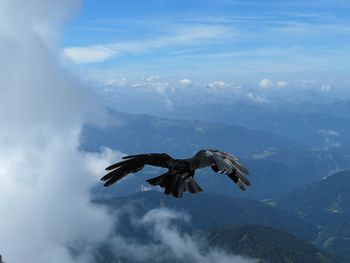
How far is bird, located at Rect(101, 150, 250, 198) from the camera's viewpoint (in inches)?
312

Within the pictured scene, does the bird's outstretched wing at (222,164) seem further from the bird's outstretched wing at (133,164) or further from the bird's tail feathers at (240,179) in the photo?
the bird's outstretched wing at (133,164)

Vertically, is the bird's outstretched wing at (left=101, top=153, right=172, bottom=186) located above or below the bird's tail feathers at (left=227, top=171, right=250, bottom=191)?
above

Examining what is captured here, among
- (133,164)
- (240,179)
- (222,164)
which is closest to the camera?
(222,164)

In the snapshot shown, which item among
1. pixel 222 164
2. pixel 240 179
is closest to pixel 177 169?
pixel 222 164

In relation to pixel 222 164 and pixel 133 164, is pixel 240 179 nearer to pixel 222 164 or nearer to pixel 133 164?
pixel 222 164

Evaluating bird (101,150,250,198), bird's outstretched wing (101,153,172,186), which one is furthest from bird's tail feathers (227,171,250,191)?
bird's outstretched wing (101,153,172,186)

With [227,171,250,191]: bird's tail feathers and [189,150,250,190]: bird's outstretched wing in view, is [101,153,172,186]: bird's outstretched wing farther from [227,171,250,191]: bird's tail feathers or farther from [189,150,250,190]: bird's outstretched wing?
[227,171,250,191]: bird's tail feathers

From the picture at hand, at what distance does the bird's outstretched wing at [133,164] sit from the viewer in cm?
812

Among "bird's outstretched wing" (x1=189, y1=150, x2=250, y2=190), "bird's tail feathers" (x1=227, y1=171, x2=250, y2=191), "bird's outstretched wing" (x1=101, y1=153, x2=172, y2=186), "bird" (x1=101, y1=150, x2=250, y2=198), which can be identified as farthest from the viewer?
"bird's tail feathers" (x1=227, y1=171, x2=250, y2=191)

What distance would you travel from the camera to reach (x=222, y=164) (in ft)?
25.7

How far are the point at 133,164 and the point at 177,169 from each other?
75cm

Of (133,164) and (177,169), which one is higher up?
(133,164)

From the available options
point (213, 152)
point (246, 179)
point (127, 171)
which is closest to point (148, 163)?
point (127, 171)

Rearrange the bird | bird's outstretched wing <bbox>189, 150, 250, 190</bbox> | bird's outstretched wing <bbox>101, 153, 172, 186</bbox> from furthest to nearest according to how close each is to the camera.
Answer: bird's outstretched wing <bbox>101, 153, 172, 186</bbox> → the bird → bird's outstretched wing <bbox>189, 150, 250, 190</bbox>
